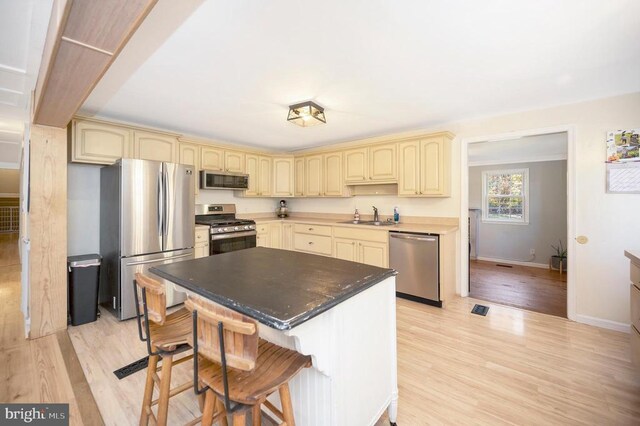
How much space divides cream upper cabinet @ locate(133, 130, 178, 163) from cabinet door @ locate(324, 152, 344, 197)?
231 cm

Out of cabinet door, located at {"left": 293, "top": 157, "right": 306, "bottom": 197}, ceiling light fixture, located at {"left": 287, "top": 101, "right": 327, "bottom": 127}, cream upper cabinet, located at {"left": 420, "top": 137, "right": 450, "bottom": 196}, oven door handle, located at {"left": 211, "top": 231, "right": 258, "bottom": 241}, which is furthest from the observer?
cabinet door, located at {"left": 293, "top": 157, "right": 306, "bottom": 197}

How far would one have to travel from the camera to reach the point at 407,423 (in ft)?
5.34

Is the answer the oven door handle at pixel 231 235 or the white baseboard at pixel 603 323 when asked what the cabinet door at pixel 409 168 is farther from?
the oven door handle at pixel 231 235

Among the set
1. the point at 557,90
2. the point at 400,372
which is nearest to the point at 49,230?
the point at 400,372

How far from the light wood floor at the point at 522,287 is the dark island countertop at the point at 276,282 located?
2.91m

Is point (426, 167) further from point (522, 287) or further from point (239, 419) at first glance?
point (239, 419)

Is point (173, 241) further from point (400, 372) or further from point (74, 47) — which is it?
point (400, 372)

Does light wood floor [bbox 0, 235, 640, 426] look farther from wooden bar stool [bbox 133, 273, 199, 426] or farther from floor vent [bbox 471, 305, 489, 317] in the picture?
wooden bar stool [bbox 133, 273, 199, 426]

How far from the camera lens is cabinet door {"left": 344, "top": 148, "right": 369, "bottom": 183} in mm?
4277

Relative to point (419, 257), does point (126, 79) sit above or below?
above

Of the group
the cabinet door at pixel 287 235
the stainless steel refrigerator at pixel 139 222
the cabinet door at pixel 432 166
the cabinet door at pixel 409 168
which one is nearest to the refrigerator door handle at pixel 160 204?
the stainless steel refrigerator at pixel 139 222

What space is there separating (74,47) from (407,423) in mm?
2707

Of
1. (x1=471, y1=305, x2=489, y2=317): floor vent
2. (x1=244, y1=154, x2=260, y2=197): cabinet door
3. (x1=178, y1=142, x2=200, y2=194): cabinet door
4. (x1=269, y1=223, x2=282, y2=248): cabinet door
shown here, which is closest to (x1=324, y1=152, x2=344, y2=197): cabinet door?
(x1=269, y1=223, x2=282, y2=248): cabinet door

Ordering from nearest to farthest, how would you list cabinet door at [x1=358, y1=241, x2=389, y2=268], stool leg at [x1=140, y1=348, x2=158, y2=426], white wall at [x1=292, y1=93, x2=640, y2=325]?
stool leg at [x1=140, y1=348, x2=158, y2=426]
white wall at [x1=292, y1=93, x2=640, y2=325]
cabinet door at [x1=358, y1=241, x2=389, y2=268]
